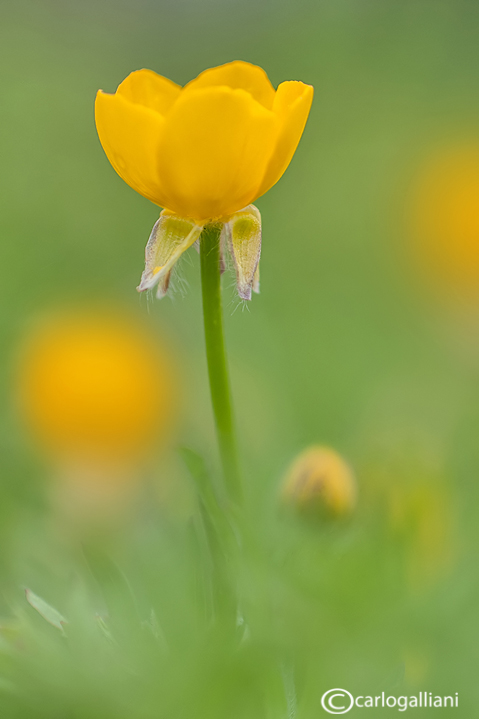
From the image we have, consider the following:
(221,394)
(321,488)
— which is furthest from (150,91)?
(321,488)

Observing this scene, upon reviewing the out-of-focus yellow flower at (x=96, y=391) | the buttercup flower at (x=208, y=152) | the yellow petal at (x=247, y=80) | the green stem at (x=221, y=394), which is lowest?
the out-of-focus yellow flower at (x=96, y=391)

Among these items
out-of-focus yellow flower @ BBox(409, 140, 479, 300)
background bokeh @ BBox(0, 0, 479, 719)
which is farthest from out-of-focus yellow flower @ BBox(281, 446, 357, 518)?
out-of-focus yellow flower @ BBox(409, 140, 479, 300)

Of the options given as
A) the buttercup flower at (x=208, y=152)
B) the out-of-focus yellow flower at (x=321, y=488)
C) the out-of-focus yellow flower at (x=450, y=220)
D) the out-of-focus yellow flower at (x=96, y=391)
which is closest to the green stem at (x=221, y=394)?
the buttercup flower at (x=208, y=152)

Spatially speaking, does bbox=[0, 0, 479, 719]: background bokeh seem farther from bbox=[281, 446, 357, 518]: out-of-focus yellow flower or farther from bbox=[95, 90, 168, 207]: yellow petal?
bbox=[95, 90, 168, 207]: yellow petal

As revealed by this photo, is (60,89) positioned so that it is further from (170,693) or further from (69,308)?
(170,693)

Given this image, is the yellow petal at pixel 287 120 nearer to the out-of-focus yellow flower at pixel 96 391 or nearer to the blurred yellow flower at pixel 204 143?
the blurred yellow flower at pixel 204 143

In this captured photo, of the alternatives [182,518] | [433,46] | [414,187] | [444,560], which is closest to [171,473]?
[182,518]

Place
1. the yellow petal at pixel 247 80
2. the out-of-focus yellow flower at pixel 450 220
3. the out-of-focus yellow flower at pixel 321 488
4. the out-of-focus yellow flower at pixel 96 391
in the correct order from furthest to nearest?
the out-of-focus yellow flower at pixel 450 220, the out-of-focus yellow flower at pixel 96 391, the out-of-focus yellow flower at pixel 321 488, the yellow petal at pixel 247 80
